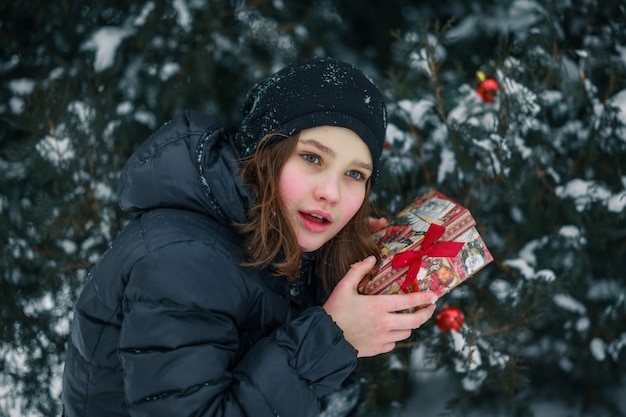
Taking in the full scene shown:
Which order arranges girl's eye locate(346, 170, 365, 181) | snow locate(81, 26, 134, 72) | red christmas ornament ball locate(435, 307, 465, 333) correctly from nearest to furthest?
1. girl's eye locate(346, 170, 365, 181)
2. red christmas ornament ball locate(435, 307, 465, 333)
3. snow locate(81, 26, 134, 72)

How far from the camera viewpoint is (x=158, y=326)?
164 centimetres

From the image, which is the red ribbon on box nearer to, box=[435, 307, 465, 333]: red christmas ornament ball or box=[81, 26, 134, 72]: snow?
box=[435, 307, 465, 333]: red christmas ornament ball

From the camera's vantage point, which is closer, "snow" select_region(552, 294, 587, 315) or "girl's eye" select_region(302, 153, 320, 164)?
"girl's eye" select_region(302, 153, 320, 164)

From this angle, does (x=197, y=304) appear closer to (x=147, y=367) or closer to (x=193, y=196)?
(x=147, y=367)

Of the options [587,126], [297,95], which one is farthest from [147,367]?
[587,126]

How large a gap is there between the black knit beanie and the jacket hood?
13cm

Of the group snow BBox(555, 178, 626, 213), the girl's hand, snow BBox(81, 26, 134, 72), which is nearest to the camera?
the girl's hand

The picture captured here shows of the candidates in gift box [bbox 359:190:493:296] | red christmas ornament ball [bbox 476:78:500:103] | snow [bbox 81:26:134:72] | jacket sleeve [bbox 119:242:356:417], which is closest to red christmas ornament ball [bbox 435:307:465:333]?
gift box [bbox 359:190:493:296]

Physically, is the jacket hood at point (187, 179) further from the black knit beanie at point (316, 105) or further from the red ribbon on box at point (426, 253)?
the red ribbon on box at point (426, 253)

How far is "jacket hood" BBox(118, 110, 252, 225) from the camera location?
189 cm

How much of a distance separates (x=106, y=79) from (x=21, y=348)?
1.42 metres

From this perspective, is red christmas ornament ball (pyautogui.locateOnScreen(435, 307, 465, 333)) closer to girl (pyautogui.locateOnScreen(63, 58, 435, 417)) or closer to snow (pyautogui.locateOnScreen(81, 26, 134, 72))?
girl (pyautogui.locateOnScreen(63, 58, 435, 417))

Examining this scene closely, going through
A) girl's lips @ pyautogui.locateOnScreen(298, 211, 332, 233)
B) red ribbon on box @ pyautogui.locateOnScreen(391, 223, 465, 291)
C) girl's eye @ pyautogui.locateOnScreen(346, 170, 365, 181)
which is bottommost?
red ribbon on box @ pyautogui.locateOnScreen(391, 223, 465, 291)

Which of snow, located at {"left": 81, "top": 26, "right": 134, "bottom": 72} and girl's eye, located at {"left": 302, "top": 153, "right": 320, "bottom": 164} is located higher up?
girl's eye, located at {"left": 302, "top": 153, "right": 320, "bottom": 164}
